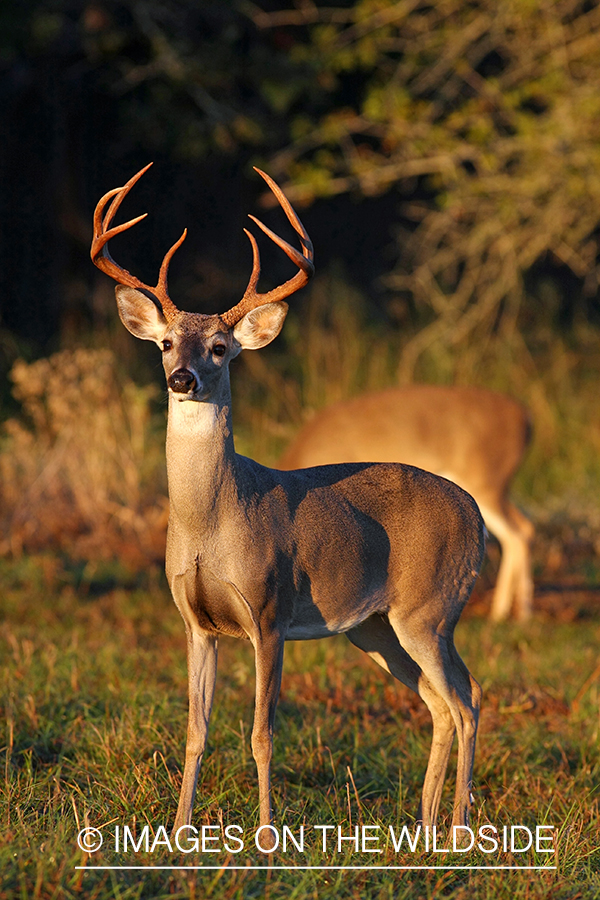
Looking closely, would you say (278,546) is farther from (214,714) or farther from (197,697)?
(214,714)

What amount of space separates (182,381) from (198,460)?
0.34m

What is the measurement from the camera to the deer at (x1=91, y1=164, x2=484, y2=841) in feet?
11.6

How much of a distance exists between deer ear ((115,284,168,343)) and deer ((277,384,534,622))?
423 centimetres

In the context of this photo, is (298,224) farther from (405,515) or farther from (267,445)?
(267,445)

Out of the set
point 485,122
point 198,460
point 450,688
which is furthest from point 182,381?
point 485,122

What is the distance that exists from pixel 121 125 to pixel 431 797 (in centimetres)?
1155

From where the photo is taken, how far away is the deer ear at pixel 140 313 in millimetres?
3740

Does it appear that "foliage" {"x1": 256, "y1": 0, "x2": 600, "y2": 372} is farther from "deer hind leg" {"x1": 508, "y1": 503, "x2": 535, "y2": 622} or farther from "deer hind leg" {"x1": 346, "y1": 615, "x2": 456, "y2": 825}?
"deer hind leg" {"x1": 346, "y1": 615, "x2": 456, "y2": 825}

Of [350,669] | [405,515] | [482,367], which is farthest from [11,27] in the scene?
[405,515]

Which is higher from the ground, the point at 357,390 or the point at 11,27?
the point at 11,27

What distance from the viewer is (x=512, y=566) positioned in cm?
771

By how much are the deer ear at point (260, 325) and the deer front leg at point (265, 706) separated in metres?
0.97

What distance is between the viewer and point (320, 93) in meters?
11.5

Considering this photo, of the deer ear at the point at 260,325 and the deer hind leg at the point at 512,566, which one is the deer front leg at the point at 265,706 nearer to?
the deer ear at the point at 260,325
